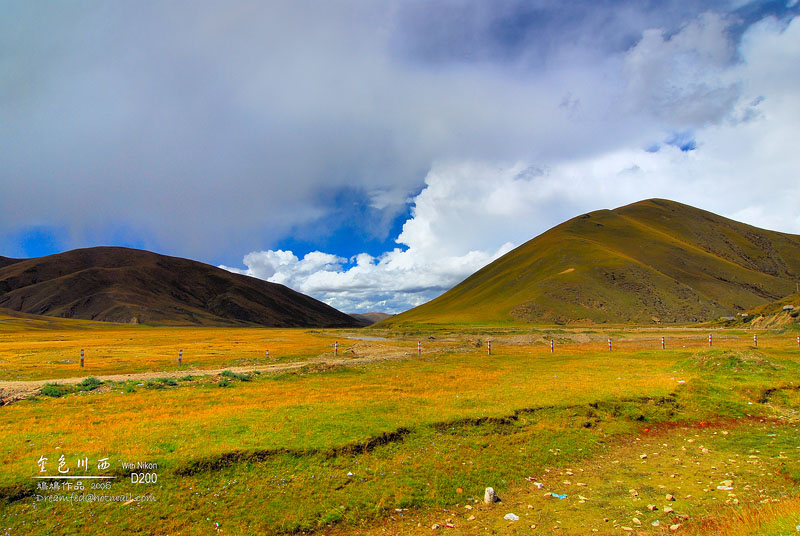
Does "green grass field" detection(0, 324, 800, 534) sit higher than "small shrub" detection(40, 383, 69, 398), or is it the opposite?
"small shrub" detection(40, 383, 69, 398)

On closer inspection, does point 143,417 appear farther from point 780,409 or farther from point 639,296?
point 639,296

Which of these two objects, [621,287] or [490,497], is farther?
[621,287]

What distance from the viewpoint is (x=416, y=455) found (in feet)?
37.8

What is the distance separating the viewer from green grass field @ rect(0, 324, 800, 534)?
8.14m

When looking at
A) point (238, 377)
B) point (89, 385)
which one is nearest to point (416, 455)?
point (238, 377)

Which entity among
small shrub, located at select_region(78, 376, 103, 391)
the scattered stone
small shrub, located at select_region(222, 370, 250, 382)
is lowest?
the scattered stone

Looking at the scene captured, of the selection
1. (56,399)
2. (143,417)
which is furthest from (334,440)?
(56,399)

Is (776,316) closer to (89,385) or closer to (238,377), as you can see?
(238,377)

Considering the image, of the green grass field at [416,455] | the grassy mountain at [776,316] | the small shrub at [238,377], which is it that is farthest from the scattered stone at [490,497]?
the grassy mountain at [776,316]

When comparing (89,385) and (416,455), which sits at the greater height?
(89,385)

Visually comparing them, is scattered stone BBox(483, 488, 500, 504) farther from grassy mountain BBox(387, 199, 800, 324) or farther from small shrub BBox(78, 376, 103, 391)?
grassy mountain BBox(387, 199, 800, 324)

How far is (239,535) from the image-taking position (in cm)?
757

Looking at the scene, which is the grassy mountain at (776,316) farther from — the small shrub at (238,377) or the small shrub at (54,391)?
the small shrub at (54,391)

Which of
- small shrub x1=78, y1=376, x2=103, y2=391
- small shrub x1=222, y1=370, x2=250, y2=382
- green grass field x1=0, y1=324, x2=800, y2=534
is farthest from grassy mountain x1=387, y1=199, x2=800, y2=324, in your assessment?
small shrub x1=78, y1=376, x2=103, y2=391
